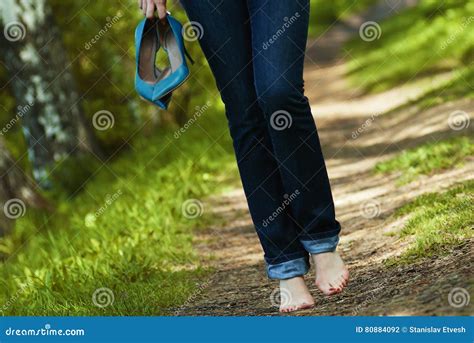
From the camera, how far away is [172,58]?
10.6 feet

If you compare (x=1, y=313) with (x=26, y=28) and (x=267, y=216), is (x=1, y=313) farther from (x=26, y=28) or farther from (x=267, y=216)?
(x=26, y=28)

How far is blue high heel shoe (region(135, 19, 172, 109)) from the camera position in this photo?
10.5 feet

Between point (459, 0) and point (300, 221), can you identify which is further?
point (459, 0)

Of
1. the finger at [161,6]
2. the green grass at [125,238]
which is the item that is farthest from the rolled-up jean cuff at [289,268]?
the finger at [161,6]

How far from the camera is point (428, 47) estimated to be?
488 inches

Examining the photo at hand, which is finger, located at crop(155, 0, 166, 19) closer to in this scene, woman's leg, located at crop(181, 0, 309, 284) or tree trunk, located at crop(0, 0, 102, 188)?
woman's leg, located at crop(181, 0, 309, 284)

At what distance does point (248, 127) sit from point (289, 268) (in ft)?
1.65

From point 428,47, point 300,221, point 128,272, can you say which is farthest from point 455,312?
point 428,47

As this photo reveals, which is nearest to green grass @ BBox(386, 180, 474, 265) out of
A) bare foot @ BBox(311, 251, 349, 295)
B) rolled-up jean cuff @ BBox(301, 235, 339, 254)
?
bare foot @ BBox(311, 251, 349, 295)

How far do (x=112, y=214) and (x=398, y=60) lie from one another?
7858 mm

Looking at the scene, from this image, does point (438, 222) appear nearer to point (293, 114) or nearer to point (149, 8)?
point (293, 114)

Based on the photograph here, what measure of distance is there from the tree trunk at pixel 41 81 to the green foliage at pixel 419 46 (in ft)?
12.2

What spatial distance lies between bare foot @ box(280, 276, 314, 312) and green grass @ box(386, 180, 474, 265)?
569 mm

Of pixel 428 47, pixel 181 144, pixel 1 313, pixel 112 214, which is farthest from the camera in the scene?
pixel 428 47
